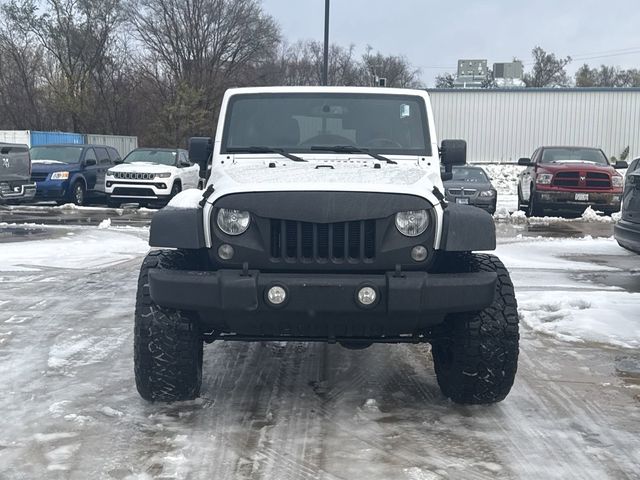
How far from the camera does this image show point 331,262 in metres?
4.26

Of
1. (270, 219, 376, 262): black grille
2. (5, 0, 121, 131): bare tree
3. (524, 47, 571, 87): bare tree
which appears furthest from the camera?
(524, 47, 571, 87): bare tree

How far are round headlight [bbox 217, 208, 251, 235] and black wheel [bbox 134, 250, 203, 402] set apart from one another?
475 millimetres

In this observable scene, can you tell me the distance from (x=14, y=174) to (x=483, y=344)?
1521 centimetres

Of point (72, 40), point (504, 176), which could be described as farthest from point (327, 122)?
point (72, 40)

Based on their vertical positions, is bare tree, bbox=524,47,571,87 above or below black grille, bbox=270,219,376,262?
above

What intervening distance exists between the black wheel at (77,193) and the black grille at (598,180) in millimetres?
13021

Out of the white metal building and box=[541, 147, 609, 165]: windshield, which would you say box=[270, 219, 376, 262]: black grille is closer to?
box=[541, 147, 609, 165]: windshield

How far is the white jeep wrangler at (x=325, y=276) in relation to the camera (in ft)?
13.6

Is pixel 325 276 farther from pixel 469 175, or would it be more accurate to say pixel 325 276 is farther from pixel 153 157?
pixel 153 157

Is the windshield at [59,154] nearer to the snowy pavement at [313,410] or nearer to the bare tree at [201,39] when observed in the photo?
the snowy pavement at [313,410]

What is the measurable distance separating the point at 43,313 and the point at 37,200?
1440 cm

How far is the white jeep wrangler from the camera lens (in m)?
4.14

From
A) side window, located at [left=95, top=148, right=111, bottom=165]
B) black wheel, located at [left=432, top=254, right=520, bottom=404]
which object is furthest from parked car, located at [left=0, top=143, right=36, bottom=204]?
black wheel, located at [left=432, top=254, right=520, bottom=404]

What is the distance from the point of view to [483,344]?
4527 millimetres
